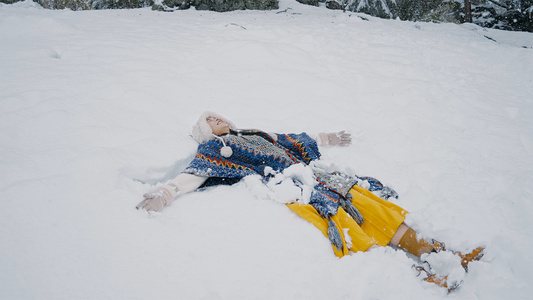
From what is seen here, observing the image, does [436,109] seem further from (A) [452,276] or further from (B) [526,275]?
(A) [452,276]

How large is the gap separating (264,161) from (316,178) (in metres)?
0.43

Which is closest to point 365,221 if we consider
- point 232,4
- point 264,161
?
point 264,161

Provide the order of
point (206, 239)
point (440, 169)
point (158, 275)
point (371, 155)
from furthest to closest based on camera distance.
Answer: point (371, 155)
point (440, 169)
point (206, 239)
point (158, 275)

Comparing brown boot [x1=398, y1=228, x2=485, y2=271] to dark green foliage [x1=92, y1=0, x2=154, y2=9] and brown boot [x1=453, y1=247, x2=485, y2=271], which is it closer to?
brown boot [x1=453, y1=247, x2=485, y2=271]

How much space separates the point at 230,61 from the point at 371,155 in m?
2.80

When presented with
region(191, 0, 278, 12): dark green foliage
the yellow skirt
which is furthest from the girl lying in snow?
region(191, 0, 278, 12): dark green foliage

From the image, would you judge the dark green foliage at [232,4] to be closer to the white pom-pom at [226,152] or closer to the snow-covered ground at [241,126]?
the snow-covered ground at [241,126]

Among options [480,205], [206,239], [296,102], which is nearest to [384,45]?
[296,102]

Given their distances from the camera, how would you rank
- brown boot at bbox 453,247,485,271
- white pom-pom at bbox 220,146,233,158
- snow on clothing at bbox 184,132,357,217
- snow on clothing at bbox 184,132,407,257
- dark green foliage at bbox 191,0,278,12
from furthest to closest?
dark green foliage at bbox 191,0,278,12, white pom-pom at bbox 220,146,233,158, snow on clothing at bbox 184,132,357,217, snow on clothing at bbox 184,132,407,257, brown boot at bbox 453,247,485,271

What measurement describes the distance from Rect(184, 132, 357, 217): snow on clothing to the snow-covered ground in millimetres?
178

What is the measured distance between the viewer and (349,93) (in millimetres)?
3994

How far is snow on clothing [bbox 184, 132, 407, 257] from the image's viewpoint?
1.79 m

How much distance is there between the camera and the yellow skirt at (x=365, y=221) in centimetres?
170

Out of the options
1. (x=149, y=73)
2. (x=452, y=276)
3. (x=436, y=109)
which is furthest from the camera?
(x=149, y=73)
